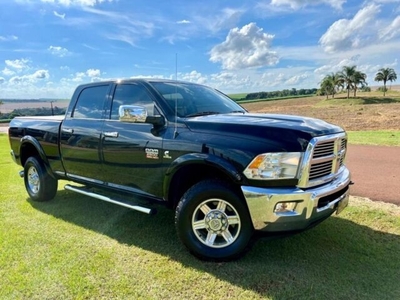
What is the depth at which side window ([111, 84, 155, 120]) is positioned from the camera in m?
4.20

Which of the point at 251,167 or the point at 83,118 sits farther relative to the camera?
the point at 83,118

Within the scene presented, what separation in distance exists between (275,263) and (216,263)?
61 centimetres

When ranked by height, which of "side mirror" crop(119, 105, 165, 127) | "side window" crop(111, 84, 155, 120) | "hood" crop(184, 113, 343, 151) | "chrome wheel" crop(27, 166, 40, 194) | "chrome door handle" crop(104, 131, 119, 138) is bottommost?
"chrome wheel" crop(27, 166, 40, 194)

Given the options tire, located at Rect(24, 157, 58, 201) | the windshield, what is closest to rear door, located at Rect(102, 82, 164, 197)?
the windshield

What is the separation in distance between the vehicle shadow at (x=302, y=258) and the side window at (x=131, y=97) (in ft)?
4.97

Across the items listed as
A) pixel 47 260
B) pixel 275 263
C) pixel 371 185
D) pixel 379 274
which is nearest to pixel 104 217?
pixel 47 260

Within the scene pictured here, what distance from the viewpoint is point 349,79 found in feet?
252

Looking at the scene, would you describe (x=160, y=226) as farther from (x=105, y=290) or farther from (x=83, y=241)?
(x=105, y=290)

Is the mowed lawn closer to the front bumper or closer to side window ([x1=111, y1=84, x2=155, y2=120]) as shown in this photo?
the front bumper

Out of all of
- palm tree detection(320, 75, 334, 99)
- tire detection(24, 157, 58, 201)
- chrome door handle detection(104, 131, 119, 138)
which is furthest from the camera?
palm tree detection(320, 75, 334, 99)

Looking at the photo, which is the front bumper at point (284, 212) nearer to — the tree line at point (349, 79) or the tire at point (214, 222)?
the tire at point (214, 222)

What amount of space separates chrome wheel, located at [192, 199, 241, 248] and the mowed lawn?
0.25 metres

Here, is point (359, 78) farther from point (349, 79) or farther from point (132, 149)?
point (132, 149)

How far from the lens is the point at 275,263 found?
3.56 meters
